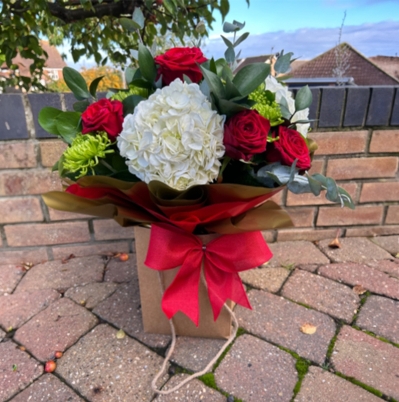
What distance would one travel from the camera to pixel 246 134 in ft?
2.59

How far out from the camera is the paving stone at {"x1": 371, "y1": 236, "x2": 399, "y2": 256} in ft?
5.84

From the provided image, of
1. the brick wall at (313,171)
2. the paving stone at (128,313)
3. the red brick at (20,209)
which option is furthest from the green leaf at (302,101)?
the red brick at (20,209)

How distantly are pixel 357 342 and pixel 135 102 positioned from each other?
106cm

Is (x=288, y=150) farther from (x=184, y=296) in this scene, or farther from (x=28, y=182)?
(x=28, y=182)

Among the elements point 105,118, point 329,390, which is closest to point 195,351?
point 329,390

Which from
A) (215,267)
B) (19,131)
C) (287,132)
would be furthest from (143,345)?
(19,131)

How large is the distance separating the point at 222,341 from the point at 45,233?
40.1 inches

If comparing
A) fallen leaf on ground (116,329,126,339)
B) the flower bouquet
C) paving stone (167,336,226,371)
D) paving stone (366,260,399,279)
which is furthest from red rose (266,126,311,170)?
paving stone (366,260,399,279)

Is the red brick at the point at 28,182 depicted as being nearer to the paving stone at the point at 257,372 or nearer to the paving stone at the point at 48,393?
the paving stone at the point at 48,393

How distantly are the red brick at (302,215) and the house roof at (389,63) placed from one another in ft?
13.9

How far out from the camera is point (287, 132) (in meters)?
0.88

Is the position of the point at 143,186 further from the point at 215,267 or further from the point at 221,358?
the point at 221,358

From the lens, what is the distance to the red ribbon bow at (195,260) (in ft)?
3.15

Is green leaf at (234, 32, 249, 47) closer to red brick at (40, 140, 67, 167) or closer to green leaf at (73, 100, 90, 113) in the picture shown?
green leaf at (73, 100, 90, 113)
